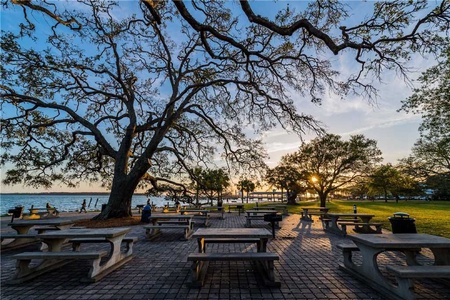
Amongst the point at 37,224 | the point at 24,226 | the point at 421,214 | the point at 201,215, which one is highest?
the point at 37,224

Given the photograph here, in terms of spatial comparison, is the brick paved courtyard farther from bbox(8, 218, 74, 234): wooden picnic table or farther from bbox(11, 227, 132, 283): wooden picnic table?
bbox(8, 218, 74, 234): wooden picnic table

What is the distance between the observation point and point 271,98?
425 inches

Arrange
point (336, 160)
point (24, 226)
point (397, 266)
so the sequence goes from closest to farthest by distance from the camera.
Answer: point (397, 266) < point (24, 226) < point (336, 160)

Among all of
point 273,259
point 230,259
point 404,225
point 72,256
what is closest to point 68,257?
point 72,256

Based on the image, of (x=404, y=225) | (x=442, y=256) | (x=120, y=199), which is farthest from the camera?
(x=120, y=199)

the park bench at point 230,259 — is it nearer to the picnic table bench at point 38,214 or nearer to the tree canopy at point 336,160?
the picnic table bench at point 38,214

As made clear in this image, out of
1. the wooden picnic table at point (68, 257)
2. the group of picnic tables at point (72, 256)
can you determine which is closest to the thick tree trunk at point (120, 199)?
the group of picnic tables at point (72, 256)

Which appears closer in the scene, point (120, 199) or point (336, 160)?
point (120, 199)

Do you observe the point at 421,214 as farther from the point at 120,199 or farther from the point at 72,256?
the point at 72,256

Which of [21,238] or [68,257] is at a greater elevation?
[68,257]

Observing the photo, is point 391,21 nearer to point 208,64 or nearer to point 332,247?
point 332,247

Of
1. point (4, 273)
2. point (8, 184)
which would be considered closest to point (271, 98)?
point (4, 273)

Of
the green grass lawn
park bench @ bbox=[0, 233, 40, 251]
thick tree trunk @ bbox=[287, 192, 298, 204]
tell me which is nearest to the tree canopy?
the green grass lawn

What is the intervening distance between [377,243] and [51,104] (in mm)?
16276
